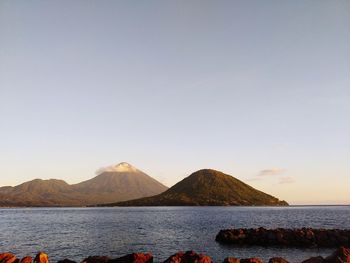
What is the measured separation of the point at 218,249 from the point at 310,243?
1755 centimetres

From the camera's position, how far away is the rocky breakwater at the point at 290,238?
6444cm

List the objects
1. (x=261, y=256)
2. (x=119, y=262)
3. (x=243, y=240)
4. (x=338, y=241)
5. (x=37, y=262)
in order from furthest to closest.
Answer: (x=243, y=240) → (x=338, y=241) → (x=261, y=256) → (x=119, y=262) → (x=37, y=262)

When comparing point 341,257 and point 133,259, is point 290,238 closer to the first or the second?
point 341,257

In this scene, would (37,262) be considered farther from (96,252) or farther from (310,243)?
(310,243)

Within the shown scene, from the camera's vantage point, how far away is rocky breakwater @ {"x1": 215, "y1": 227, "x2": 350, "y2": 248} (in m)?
64.4

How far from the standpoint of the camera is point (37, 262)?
37125mm

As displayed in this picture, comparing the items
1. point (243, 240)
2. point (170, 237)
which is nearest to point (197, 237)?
point (170, 237)

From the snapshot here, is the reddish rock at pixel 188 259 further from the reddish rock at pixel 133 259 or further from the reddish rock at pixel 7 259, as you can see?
the reddish rock at pixel 7 259

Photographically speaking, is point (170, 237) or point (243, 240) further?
point (170, 237)

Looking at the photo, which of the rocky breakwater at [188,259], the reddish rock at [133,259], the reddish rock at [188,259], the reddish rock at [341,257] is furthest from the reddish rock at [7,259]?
the reddish rock at [341,257]

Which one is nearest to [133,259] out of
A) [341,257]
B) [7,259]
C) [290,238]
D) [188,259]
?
[188,259]

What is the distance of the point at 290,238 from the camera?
6712cm

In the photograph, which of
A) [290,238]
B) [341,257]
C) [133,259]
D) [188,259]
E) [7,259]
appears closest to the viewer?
[341,257]

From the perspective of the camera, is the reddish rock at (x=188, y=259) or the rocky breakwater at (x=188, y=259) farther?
the reddish rock at (x=188, y=259)
